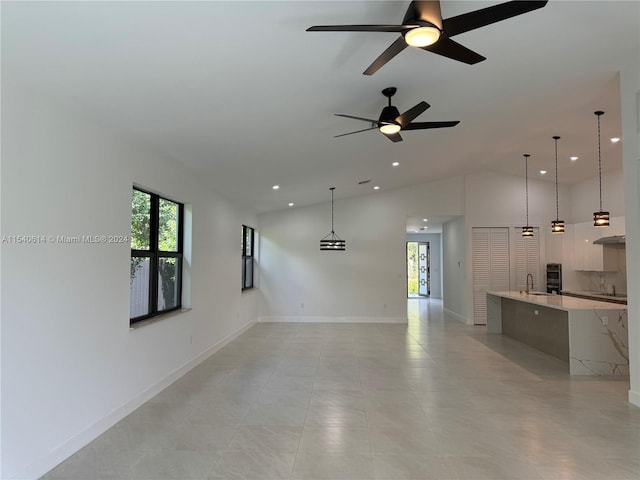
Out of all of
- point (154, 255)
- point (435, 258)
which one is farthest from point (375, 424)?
point (435, 258)

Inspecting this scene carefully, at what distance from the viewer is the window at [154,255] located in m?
4.26

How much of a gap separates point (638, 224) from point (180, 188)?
5051 mm

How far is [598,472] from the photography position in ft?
9.05

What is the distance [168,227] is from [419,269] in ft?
43.5

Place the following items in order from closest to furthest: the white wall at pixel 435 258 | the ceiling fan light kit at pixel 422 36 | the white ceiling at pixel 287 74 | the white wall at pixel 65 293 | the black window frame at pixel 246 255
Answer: the ceiling fan light kit at pixel 422 36, the white ceiling at pixel 287 74, the white wall at pixel 65 293, the black window frame at pixel 246 255, the white wall at pixel 435 258

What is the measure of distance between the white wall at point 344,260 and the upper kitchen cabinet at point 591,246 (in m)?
2.75

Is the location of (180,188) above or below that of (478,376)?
above

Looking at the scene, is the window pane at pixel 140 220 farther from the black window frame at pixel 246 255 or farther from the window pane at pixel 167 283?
the black window frame at pixel 246 255

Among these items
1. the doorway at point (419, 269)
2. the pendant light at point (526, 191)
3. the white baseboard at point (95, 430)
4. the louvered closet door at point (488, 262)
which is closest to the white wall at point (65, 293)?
the white baseboard at point (95, 430)

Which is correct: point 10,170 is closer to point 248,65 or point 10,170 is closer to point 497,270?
point 248,65

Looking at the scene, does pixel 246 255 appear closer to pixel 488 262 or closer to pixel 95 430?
pixel 488 262

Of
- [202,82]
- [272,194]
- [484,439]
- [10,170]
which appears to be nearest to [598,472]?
[484,439]

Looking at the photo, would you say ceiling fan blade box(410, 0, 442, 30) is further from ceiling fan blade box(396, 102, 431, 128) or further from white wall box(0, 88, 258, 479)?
white wall box(0, 88, 258, 479)

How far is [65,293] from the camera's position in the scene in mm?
2955
